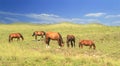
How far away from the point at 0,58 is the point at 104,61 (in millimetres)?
6059

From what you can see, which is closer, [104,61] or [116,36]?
[104,61]

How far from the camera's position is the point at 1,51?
19547mm

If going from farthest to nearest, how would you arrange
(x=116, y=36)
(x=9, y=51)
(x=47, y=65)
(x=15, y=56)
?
(x=116, y=36) → (x=9, y=51) → (x=15, y=56) → (x=47, y=65)

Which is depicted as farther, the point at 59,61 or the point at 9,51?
the point at 9,51

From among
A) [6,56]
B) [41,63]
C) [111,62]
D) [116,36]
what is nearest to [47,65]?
[41,63]

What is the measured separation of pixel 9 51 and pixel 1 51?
56 cm

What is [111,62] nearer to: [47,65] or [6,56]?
[47,65]

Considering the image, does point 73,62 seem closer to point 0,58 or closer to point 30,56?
point 30,56

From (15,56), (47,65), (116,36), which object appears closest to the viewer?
(47,65)

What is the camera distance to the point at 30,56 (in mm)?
18312

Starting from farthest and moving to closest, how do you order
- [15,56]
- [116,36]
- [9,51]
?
[116,36] < [9,51] < [15,56]

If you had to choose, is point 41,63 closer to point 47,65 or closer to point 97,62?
point 47,65

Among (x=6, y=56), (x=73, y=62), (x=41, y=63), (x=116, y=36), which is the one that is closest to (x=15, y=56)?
(x=6, y=56)

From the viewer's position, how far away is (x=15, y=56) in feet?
58.9
